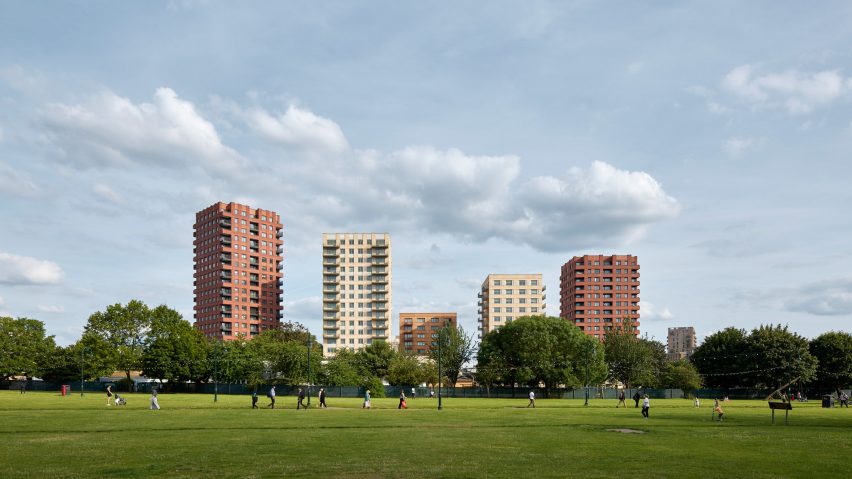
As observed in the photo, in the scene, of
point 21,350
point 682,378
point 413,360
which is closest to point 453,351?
point 413,360

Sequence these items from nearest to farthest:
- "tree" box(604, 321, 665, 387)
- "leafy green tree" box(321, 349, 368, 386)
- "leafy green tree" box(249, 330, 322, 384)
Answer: "leafy green tree" box(321, 349, 368, 386) → "leafy green tree" box(249, 330, 322, 384) → "tree" box(604, 321, 665, 387)

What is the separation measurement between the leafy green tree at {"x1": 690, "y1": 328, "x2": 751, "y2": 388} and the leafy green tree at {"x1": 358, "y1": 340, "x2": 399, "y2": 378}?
60068 millimetres

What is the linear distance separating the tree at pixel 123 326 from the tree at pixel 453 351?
5690 cm

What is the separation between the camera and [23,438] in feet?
104

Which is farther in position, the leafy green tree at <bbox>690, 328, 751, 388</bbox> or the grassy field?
the leafy green tree at <bbox>690, 328, 751, 388</bbox>

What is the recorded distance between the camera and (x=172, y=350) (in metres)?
119

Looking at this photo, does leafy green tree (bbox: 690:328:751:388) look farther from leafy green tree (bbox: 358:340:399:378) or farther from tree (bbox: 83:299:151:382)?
tree (bbox: 83:299:151:382)

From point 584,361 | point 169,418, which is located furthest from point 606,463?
point 584,361

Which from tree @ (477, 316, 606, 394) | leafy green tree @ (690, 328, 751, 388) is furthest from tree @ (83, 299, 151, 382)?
leafy green tree @ (690, 328, 751, 388)

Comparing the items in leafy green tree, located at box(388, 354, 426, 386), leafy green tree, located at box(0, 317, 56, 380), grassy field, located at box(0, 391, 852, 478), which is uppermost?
grassy field, located at box(0, 391, 852, 478)

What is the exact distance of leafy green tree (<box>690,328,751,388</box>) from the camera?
11912cm

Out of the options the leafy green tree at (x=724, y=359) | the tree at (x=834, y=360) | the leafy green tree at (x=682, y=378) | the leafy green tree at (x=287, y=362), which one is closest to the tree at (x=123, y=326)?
the leafy green tree at (x=287, y=362)

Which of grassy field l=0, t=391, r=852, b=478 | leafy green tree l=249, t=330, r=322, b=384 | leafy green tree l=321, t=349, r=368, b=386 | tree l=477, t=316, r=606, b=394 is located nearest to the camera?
grassy field l=0, t=391, r=852, b=478

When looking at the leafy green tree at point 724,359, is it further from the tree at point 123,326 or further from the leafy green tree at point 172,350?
the tree at point 123,326
